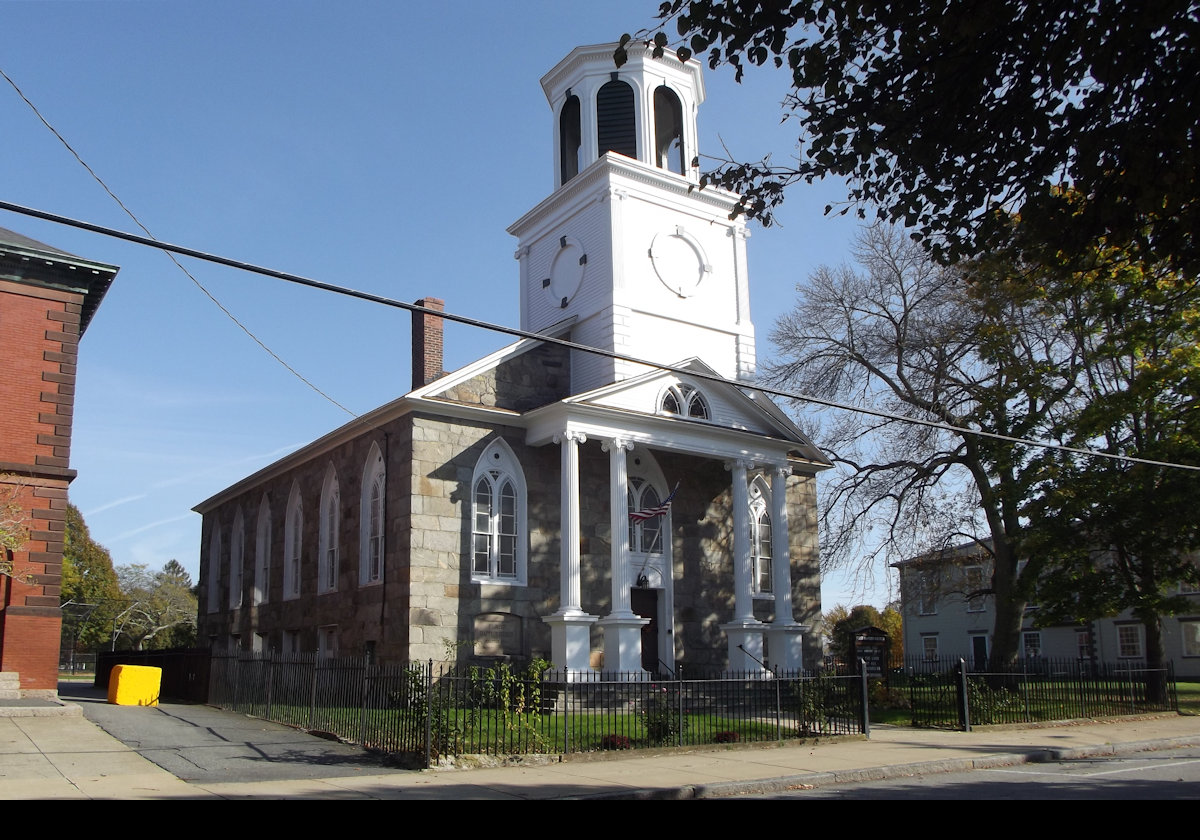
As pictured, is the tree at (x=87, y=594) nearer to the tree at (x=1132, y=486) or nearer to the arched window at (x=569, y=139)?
the arched window at (x=569, y=139)

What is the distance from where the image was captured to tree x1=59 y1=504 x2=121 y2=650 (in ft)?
241

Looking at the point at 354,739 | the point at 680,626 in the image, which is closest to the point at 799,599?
the point at 680,626

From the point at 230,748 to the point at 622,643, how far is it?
396 inches

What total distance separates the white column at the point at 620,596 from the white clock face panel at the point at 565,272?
21.2 feet

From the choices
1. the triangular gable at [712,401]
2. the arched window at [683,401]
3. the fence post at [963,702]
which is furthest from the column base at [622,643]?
the fence post at [963,702]

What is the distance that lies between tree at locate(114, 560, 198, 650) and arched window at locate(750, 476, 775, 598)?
40227mm

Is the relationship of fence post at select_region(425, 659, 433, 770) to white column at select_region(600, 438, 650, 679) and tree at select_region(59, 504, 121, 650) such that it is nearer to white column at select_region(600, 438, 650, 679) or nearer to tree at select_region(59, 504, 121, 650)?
white column at select_region(600, 438, 650, 679)

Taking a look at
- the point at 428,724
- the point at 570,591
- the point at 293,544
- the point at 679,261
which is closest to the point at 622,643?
the point at 570,591

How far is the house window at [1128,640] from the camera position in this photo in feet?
170

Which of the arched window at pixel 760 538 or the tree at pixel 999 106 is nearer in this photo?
the tree at pixel 999 106

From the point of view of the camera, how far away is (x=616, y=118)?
30906 mm
